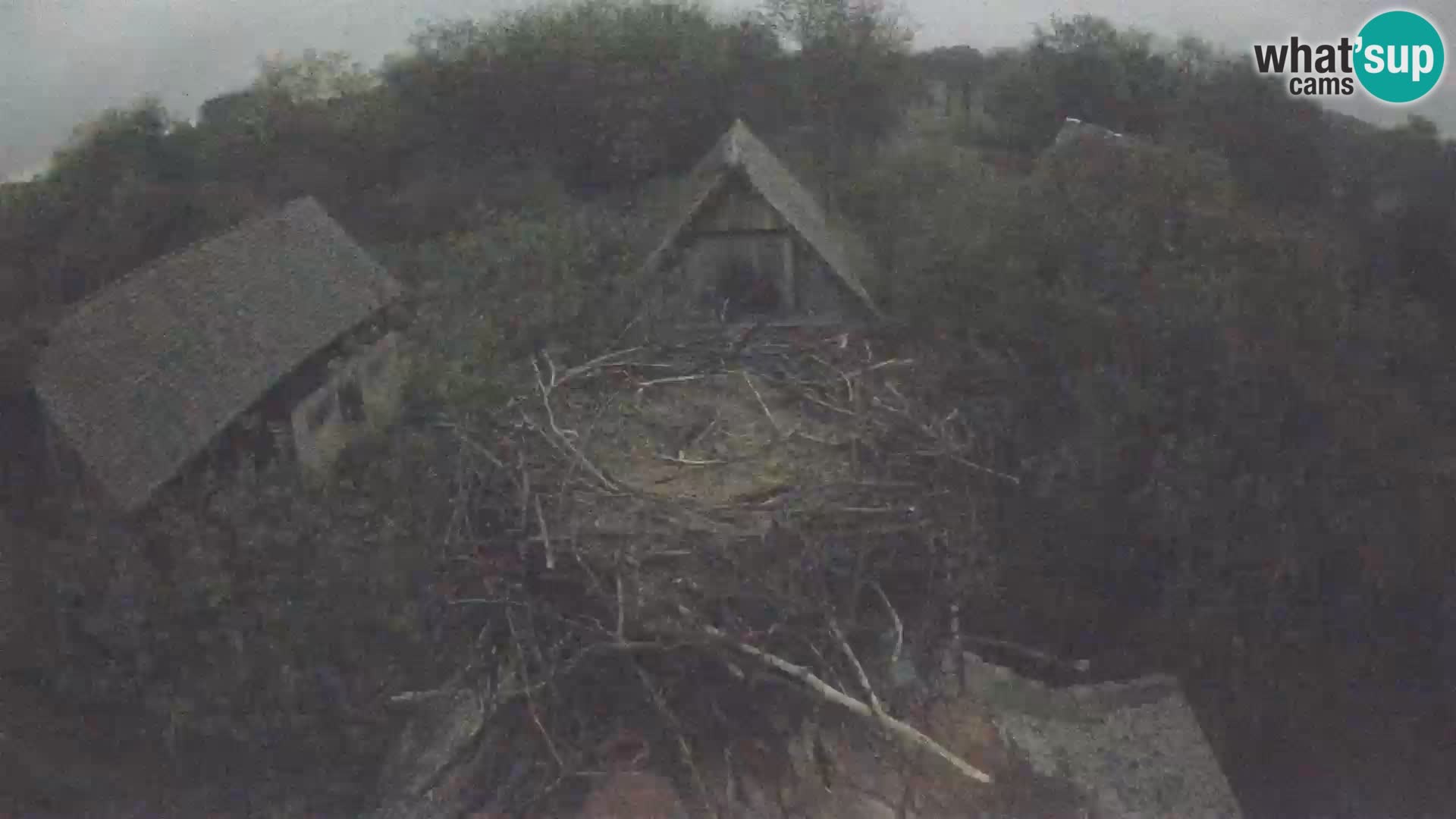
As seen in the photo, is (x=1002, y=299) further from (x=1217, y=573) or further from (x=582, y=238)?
(x=582, y=238)

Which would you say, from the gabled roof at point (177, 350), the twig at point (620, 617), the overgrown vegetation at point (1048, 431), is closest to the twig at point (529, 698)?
the overgrown vegetation at point (1048, 431)

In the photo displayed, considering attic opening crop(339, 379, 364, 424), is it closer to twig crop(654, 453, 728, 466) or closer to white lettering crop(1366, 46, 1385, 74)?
twig crop(654, 453, 728, 466)

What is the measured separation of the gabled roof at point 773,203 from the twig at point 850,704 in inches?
171

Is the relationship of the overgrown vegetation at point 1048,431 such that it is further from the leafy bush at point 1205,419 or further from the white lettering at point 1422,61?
the white lettering at point 1422,61

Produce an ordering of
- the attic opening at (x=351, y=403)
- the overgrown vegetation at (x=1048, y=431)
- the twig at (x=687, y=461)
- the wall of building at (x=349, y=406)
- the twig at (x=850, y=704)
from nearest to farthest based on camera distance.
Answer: the twig at (x=850, y=704) < the twig at (x=687, y=461) < the overgrown vegetation at (x=1048, y=431) < the wall of building at (x=349, y=406) < the attic opening at (x=351, y=403)

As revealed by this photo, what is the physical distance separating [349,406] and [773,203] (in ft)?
10.0

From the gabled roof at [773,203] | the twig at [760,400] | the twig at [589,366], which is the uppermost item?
the gabled roof at [773,203]

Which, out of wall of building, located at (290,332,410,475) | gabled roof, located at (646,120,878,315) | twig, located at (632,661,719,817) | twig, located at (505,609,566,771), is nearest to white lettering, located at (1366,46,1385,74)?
twig, located at (632,661,719,817)

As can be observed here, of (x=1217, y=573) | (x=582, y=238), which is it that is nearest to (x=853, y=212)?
(x=582, y=238)

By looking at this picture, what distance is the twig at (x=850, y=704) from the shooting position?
121 inches

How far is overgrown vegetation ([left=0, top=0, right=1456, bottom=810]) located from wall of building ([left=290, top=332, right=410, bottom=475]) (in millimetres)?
289

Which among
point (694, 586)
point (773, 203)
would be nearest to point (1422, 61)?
point (694, 586)

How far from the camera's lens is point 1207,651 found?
17.8 ft

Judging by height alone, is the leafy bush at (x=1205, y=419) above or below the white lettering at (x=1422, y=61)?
below
